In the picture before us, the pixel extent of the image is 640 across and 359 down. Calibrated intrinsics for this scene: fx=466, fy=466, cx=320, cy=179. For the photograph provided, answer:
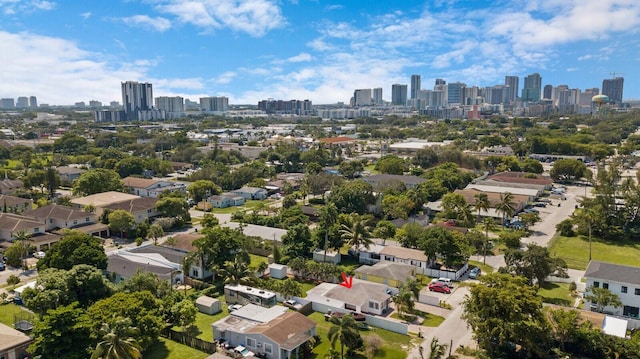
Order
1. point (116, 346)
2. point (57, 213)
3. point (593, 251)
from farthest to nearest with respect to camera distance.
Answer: point (57, 213) → point (593, 251) → point (116, 346)

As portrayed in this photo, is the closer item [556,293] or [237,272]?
[237,272]

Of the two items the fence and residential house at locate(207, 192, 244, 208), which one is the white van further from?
residential house at locate(207, 192, 244, 208)

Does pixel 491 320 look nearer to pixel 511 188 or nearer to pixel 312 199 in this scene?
pixel 312 199

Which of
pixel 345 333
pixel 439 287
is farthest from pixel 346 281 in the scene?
pixel 345 333

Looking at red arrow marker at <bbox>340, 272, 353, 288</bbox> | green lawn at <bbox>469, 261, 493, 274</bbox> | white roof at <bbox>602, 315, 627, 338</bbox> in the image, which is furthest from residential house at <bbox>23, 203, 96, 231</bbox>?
white roof at <bbox>602, 315, 627, 338</bbox>

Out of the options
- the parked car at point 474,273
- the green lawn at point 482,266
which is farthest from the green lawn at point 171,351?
the green lawn at point 482,266

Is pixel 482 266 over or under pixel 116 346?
under

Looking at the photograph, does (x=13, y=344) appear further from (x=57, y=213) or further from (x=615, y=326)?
(x=615, y=326)
